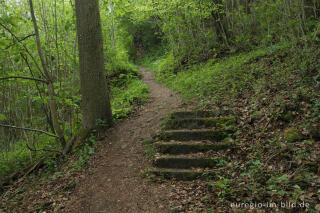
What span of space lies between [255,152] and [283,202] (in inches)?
52.2

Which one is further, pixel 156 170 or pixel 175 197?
pixel 156 170

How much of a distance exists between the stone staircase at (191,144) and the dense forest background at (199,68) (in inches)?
22.3

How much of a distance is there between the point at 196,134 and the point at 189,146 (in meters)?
0.46

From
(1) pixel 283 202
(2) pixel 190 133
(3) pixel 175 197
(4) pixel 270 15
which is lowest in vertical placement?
(3) pixel 175 197

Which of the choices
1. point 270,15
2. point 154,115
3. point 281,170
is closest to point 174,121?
point 154,115

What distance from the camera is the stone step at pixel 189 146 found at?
4.70 meters

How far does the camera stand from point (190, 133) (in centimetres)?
526

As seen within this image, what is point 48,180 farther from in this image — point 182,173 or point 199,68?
point 199,68

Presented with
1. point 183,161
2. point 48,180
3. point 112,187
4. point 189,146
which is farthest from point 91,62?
point 183,161

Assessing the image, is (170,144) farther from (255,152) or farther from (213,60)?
(213,60)

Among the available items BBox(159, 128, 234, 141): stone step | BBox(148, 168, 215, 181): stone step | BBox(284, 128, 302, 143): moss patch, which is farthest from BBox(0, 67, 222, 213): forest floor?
BBox(284, 128, 302, 143): moss patch

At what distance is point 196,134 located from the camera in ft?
17.1

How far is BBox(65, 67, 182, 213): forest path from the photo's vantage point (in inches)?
152

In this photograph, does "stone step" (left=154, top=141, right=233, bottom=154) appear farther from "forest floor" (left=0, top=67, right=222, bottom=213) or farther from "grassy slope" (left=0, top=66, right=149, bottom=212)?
"grassy slope" (left=0, top=66, right=149, bottom=212)
